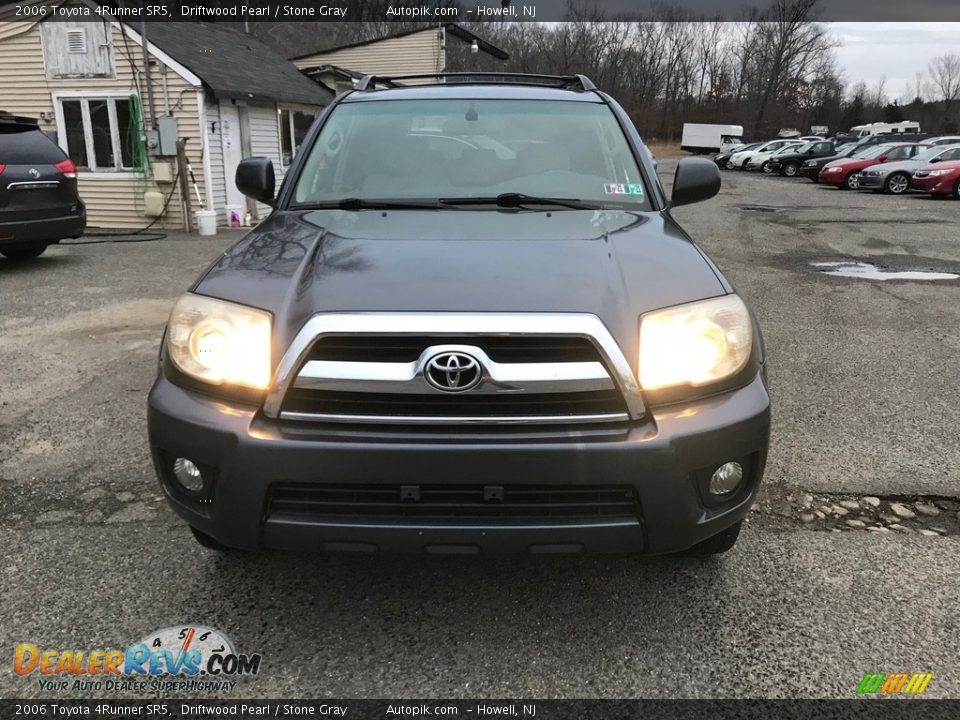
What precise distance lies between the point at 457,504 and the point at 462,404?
28cm

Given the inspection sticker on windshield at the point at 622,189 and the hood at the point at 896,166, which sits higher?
the inspection sticker on windshield at the point at 622,189

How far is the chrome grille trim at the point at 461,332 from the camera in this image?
6.45 ft

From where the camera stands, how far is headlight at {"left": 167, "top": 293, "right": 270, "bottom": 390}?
6.79 ft

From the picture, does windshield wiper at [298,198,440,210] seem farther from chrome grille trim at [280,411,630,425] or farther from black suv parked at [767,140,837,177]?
black suv parked at [767,140,837,177]

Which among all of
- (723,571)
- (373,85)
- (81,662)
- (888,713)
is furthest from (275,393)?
(373,85)

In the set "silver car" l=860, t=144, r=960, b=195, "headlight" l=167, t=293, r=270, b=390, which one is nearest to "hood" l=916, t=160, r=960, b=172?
"silver car" l=860, t=144, r=960, b=195

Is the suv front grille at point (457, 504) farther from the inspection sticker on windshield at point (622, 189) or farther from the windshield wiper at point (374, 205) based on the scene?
the inspection sticker on windshield at point (622, 189)

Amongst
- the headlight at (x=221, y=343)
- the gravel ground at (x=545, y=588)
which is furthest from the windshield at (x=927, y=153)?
the headlight at (x=221, y=343)

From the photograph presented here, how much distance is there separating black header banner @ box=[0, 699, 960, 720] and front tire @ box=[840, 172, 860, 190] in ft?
84.0

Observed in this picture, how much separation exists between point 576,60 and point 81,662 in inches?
2437

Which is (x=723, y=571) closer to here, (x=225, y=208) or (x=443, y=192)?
(x=443, y=192)

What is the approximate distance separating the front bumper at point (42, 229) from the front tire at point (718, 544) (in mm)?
8480

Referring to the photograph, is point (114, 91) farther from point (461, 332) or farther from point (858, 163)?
point (858, 163)

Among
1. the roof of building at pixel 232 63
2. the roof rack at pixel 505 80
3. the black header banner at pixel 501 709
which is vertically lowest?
the black header banner at pixel 501 709
